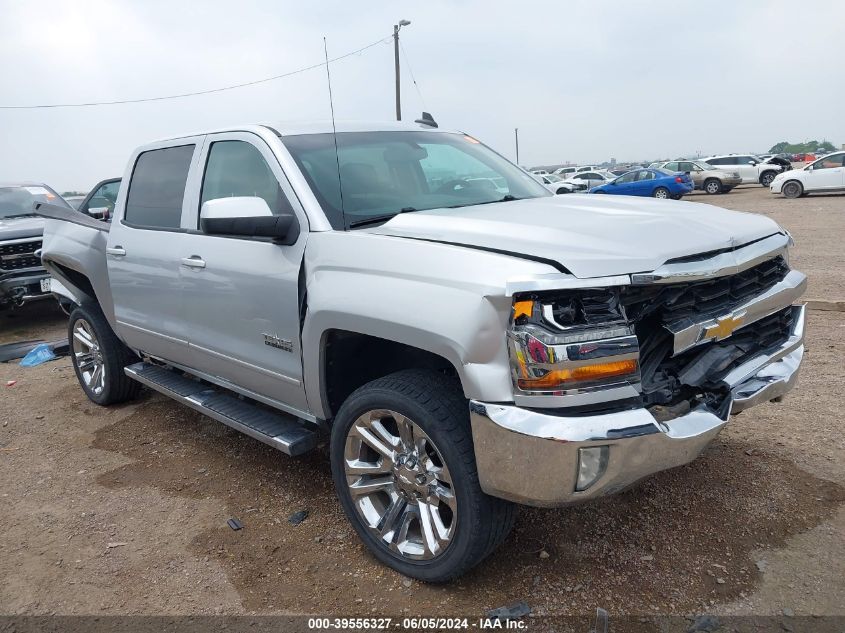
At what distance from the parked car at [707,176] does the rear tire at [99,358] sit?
89.0 ft

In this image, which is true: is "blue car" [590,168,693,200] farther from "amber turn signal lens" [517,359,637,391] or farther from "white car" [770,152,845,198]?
"amber turn signal lens" [517,359,637,391]

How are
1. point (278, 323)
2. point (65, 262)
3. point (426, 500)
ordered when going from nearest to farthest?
point (426, 500), point (278, 323), point (65, 262)

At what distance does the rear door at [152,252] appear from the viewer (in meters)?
4.07

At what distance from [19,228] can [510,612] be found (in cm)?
830

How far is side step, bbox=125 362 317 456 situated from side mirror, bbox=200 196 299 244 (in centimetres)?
96

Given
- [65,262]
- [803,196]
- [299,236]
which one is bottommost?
[803,196]

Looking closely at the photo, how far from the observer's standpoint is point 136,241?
173 inches

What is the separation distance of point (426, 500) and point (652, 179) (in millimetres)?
25161

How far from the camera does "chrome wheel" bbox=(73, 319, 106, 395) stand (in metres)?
5.36

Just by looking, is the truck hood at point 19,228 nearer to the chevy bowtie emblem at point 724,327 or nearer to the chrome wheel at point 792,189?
the chevy bowtie emblem at point 724,327

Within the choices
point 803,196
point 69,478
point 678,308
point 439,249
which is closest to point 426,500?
point 439,249

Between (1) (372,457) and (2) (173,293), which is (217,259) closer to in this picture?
(2) (173,293)

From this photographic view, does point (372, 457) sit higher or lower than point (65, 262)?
lower

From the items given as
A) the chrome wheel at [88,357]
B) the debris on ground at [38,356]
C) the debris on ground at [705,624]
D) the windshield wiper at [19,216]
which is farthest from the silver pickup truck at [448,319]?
the windshield wiper at [19,216]
